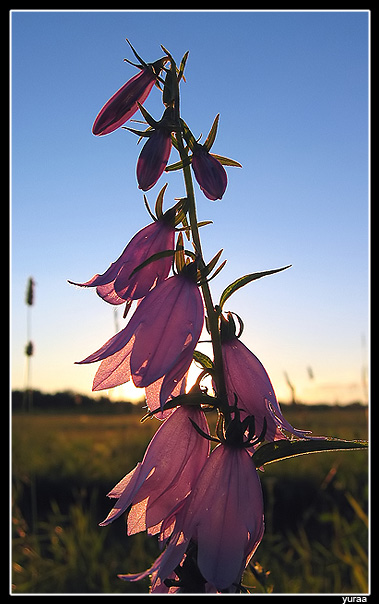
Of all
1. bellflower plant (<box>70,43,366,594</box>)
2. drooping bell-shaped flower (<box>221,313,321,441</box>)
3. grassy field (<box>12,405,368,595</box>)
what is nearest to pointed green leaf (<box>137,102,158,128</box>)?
bellflower plant (<box>70,43,366,594</box>)

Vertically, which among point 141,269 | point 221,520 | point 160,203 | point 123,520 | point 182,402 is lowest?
point 123,520

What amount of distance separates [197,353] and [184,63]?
0.49m

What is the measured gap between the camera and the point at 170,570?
0.82 m

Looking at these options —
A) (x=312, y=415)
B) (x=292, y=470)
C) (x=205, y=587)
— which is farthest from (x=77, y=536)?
(x=312, y=415)

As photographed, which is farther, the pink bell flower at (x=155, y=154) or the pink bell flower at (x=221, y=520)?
the pink bell flower at (x=155, y=154)

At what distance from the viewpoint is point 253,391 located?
0.91m

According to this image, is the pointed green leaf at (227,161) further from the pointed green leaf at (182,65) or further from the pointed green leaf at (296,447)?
the pointed green leaf at (296,447)

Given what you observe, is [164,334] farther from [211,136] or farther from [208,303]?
[211,136]

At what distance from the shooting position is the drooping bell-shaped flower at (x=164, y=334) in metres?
0.86

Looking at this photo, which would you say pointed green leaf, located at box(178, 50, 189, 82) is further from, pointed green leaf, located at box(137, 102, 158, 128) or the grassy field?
the grassy field

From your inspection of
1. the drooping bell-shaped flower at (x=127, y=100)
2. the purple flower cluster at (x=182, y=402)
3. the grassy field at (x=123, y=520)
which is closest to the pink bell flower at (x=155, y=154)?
the purple flower cluster at (x=182, y=402)

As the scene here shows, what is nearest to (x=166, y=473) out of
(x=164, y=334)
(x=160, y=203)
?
(x=164, y=334)

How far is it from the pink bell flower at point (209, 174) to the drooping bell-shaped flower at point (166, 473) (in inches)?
13.4

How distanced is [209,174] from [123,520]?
3.46 m
